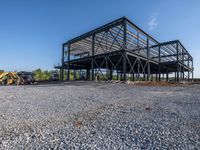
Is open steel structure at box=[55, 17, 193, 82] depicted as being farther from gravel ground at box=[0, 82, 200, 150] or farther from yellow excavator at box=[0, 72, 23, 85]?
gravel ground at box=[0, 82, 200, 150]

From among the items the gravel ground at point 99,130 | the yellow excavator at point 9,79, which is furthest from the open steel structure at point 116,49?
the gravel ground at point 99,130

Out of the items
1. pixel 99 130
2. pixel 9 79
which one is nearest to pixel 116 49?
pixel 9 79

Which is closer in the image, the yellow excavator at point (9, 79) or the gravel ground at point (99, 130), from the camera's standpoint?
the gravel ground at point (99, 130)

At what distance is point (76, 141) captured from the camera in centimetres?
247

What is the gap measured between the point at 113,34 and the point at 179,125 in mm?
17818

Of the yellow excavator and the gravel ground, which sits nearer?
the gravel ground

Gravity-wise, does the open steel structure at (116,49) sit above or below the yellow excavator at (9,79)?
above

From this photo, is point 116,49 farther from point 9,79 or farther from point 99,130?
point 99,130

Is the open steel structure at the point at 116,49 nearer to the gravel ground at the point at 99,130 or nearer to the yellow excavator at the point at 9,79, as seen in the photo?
the yellow excavator at the point at 9,79

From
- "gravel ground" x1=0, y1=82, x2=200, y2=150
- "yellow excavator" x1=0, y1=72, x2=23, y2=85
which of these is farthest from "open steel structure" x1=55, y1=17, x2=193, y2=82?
"gravel ground" x1=0, y1=82, x2=200, y2=150

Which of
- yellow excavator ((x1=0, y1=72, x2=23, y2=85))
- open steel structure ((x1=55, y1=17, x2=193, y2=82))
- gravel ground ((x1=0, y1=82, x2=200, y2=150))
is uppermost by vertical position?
open steel structure ((x1=55, y1=17, x2=193, y2=82))

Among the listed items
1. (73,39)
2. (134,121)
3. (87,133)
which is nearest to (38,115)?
(87,133)

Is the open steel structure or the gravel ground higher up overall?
the open steel structure

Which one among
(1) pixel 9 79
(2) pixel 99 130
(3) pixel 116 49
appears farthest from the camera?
(3) pixel 116 49
